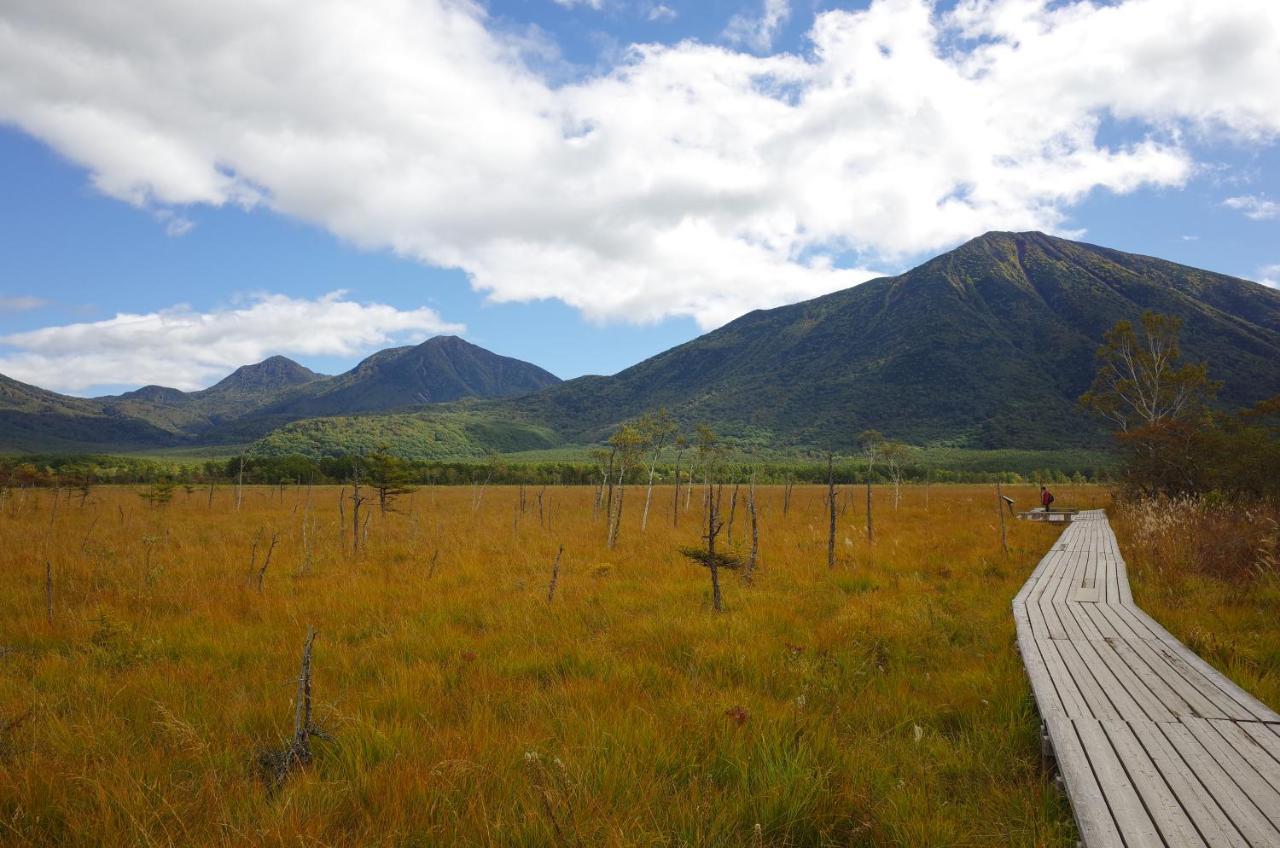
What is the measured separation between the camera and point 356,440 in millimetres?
184500

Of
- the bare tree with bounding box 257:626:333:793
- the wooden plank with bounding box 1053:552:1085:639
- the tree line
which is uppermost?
the tree line

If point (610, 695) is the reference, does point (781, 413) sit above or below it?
above

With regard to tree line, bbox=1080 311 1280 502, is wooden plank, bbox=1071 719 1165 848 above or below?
below

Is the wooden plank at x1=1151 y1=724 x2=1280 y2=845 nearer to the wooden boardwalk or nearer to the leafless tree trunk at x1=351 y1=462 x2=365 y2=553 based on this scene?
the wooden boardwalk

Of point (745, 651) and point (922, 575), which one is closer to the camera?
point (745, 651)

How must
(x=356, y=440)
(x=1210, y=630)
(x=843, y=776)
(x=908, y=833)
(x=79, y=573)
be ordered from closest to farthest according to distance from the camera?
(x=908, y=833) < (x=843, y=776) < (x=1210, y=630) < (x=79, y=573) < (x=356, y=440)

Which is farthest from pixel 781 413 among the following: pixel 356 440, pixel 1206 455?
pixel 1206 455

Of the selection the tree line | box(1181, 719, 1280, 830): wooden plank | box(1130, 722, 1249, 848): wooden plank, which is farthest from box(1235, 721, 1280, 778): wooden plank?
the tree line

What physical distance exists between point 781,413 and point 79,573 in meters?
185

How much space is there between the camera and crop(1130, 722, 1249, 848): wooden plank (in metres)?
2.64

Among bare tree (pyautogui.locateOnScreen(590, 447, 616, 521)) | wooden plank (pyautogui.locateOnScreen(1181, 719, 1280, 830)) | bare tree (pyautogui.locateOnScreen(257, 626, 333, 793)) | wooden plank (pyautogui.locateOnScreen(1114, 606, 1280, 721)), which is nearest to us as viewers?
wooden plank (pyautogui.locateOnScreen(1181, 719, 1280, 830))

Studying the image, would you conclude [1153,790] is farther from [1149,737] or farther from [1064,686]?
[1064,686]

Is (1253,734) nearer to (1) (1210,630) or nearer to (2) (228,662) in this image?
(1) (1210,630)

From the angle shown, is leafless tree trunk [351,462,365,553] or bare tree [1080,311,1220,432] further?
bare tree [1080,311,1220,432]
